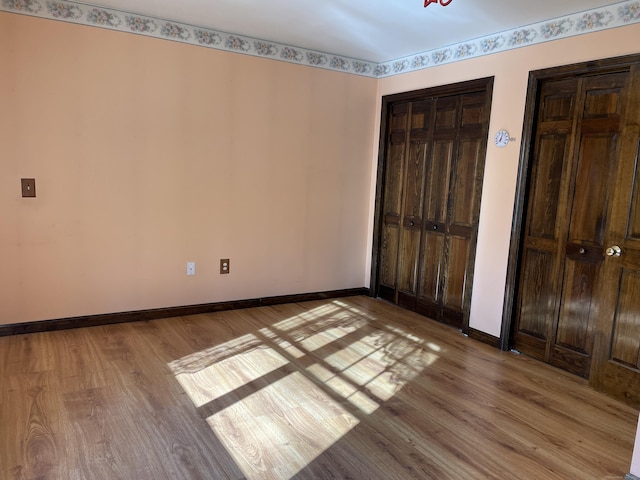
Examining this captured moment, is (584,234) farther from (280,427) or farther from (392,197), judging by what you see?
(280,427)

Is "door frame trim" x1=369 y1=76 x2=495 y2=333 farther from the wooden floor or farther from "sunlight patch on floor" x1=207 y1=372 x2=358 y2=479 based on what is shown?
"sunlight patch on floor" x1=207 y1=372 x2=358 y2=479

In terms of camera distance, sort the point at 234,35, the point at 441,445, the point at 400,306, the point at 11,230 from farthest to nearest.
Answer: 1. the point at 400,306
2. the point at 234,35
3. the point at 11,230
4. the point at 441,445

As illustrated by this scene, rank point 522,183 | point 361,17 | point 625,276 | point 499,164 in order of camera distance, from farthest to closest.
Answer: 1. point 499,164
2. point 522,183
3. point 361,17
4. point 625,276

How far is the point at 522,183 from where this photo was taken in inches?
134

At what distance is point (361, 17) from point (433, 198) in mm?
1705

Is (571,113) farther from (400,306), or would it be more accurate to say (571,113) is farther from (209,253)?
(209,253)

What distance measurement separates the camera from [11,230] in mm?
3260

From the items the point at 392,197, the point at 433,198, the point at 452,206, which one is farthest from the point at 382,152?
the point at 452,206

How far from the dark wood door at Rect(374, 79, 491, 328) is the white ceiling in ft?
1.64

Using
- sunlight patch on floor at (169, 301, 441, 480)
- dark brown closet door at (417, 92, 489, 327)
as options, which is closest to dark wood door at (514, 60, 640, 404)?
dark brown closet door at (417, 92, 489, 327)

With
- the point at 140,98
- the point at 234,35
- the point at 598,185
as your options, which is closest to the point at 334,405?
the point at 598,185

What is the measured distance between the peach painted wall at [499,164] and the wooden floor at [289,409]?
1.28ft

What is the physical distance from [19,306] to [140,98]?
5.91 ft

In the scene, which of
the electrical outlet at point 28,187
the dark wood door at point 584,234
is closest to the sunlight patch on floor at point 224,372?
the electrical outlet at point 28,187
